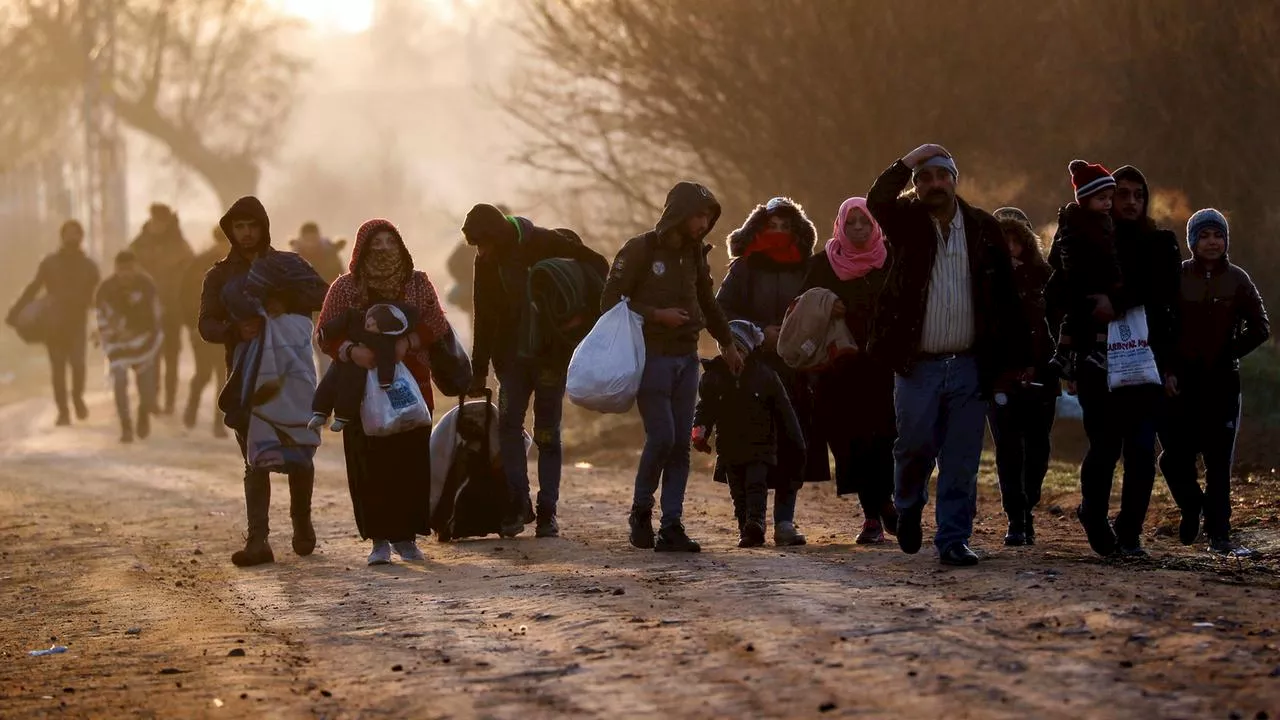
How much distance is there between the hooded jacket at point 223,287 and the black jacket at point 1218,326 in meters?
4.66

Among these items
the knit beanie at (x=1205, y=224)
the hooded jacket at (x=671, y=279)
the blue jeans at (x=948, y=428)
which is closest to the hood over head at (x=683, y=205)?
the hooded jacket at (x=671, y=279)

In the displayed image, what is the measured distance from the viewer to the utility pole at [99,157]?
167 feet

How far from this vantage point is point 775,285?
1132 cm

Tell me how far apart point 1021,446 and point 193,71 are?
62.3 metres

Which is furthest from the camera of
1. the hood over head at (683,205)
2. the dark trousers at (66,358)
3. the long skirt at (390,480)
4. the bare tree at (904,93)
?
the dark trousers at (66,358)

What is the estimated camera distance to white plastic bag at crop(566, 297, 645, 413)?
10.5 m

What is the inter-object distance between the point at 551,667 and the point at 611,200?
18.9m

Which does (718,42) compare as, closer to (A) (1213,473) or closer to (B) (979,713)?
(A) (1213,473)

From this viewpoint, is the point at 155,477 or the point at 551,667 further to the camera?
the point at 155,477

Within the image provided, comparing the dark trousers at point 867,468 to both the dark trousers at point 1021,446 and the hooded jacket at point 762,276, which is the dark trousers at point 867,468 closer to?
the dark trousers at point 1021,446

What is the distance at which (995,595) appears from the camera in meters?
8.51

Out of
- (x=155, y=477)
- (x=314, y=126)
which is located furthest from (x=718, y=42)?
(x=314, y=126)

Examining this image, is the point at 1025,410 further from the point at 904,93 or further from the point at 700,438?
the point at 904,93

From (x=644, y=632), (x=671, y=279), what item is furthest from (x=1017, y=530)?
(x=644, y=632)
